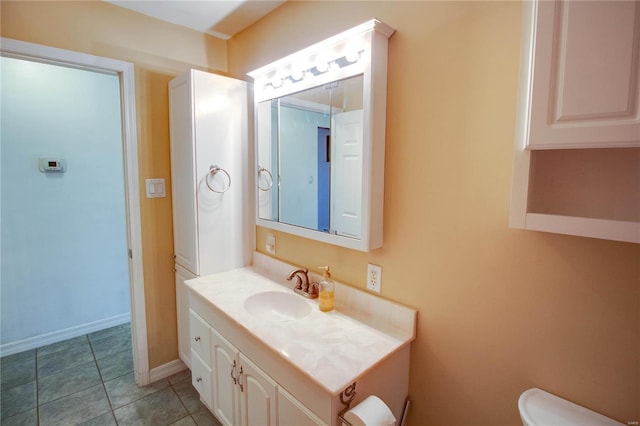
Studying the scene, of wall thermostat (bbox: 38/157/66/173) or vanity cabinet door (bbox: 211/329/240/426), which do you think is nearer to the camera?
vanity cabinet door (bbox: 211/329/240/426)

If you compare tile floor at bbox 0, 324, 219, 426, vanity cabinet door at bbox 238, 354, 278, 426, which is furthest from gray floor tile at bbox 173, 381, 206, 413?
vanity cabinet door at bbox 238, 354, 278, 426

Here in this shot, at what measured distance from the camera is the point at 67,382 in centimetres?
223

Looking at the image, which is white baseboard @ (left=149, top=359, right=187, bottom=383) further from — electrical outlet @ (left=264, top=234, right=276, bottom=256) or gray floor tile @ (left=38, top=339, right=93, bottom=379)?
electrical outlet @ (left=264, top=234, right=276, bottom=256)

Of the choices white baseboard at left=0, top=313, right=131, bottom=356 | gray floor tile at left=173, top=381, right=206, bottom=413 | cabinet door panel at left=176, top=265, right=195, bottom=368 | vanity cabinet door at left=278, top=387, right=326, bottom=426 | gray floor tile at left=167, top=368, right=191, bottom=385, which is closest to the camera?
vanity cabinet door at left=278, top=387, right=326, bottom=426

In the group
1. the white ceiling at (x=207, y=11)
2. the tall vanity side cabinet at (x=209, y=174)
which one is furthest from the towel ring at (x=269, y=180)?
the white ceiling at (x=207, y=11)

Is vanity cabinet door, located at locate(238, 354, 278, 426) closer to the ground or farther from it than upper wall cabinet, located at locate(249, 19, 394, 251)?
closer to the ground

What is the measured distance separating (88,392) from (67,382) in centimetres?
23

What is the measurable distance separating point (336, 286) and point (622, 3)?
1344mm

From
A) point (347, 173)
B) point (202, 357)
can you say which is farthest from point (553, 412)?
point (202, 357)

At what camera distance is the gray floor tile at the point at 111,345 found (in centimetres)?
260

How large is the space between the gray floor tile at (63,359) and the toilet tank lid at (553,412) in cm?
291

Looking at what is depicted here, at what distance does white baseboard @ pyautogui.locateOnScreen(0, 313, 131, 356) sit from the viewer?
2.54 m

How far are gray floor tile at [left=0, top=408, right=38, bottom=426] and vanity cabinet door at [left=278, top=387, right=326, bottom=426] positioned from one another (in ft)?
5.54

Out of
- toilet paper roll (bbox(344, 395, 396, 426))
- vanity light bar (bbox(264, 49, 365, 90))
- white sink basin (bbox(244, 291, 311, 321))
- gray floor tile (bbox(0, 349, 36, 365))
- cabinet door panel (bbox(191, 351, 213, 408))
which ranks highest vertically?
vanity light bar (bbox(264, 49, 365, 90))
